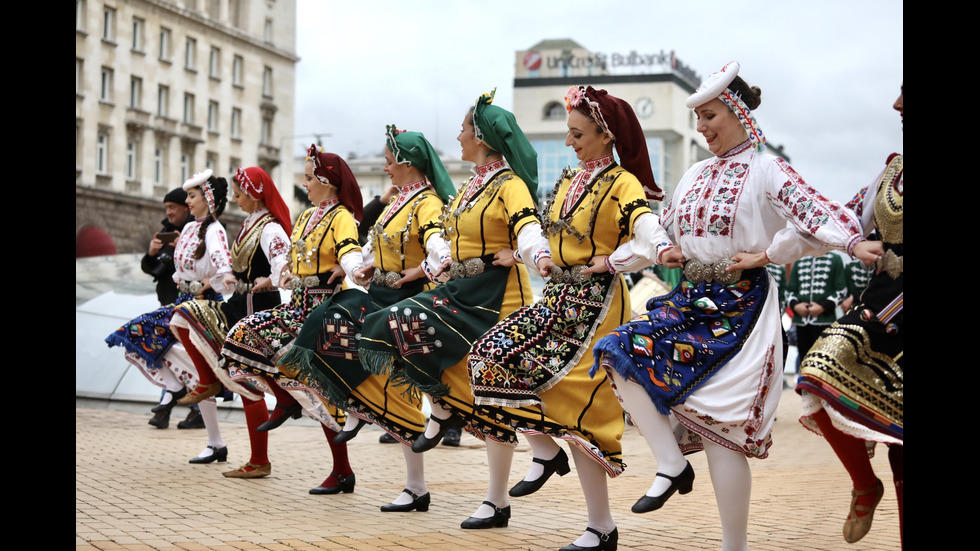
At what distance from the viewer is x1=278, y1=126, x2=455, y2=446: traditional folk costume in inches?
266

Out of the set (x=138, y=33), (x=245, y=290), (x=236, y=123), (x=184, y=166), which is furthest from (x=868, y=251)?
(x=236, y=123)

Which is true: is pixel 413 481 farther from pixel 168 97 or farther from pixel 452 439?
pixel 168 97

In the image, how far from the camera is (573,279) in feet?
17.8

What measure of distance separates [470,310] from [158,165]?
4816 cm

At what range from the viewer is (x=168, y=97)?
5194cm

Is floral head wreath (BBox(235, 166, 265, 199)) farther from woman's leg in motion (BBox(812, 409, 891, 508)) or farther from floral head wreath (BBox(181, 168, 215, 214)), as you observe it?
woman's leg in motion (BBox(812, 409, 891, 508))

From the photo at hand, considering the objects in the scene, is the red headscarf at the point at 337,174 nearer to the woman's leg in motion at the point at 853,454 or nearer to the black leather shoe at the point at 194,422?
the woman's leg in motion at the point at 853,454

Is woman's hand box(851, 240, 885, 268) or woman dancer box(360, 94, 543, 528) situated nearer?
woman's hand box(851, 240, 885, 268)

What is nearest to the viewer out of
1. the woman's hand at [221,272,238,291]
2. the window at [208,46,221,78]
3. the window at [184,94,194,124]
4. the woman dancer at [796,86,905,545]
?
the woman dancer at [796,86,905,545]

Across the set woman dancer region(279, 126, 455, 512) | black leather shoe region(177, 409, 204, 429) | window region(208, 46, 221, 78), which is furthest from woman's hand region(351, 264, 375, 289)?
window region(208, 46, 221, 78)

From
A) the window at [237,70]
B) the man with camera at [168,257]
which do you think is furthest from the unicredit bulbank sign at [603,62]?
the man with camera at [168,257]
